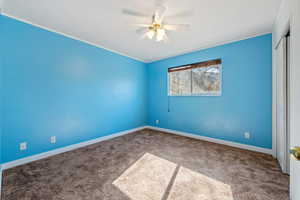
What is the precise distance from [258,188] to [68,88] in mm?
3606

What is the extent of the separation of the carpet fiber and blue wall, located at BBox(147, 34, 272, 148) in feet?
1.68

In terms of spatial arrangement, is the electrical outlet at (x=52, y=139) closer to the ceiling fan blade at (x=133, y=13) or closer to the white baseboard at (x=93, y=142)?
the white baseboard at (x=93, y=142)

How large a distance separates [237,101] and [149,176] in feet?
8.31

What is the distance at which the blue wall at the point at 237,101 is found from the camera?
8.25 feet

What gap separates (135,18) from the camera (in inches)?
80.3

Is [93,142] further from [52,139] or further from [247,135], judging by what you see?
[247,135]

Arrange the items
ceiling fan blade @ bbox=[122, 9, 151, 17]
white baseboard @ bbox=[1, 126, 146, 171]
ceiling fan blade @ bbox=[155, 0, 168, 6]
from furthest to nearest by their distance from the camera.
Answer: white baseboard @ bbox=[1, 126, 146, 171] → ceiling fan blade @ bbox=[122, 9, 151, 17] → ceiling fan blade @ bbox=[155, 0, 168, 6]

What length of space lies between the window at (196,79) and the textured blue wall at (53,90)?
5.64 ft

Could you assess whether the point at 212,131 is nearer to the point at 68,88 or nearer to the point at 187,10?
the point at 187,10

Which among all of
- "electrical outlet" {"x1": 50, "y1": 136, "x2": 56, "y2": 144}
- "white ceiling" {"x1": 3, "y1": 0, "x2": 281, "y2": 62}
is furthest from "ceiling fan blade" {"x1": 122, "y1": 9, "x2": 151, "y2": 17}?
"electrical outlet" {"x1": 50, "y1": 136, "x2": 56, "y2": 144}

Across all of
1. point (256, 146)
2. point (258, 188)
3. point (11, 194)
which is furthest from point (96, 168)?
point (256, 146)

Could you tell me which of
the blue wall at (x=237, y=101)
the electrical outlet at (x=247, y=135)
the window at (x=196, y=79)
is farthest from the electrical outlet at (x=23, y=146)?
the electrical outlet at (x=247, y=135)

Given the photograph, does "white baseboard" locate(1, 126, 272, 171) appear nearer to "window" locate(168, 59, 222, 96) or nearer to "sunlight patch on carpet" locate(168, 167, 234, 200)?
"window" locate(168, 59, 222, 96)

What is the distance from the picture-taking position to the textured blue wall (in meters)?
2.02
